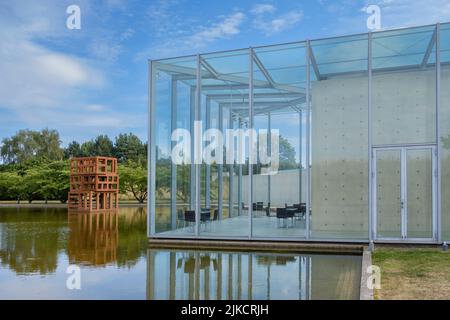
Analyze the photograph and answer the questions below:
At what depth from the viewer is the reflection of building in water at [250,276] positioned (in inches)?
247

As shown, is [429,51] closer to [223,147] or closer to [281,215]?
[281,215]

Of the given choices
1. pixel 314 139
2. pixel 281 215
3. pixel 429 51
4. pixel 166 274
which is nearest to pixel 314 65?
pixel 314 139

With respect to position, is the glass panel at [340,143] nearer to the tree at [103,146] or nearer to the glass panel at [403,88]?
the glass panel at [403,88]

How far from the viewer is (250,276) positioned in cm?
755

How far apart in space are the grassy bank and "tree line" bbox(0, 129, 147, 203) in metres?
31.3

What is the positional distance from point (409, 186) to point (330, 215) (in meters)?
2.05

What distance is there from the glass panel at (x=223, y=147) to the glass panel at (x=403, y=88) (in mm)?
A: 3581

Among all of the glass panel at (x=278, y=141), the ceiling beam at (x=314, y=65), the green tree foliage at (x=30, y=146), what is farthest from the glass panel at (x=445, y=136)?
the green tree foliage at (x=30, y=146)

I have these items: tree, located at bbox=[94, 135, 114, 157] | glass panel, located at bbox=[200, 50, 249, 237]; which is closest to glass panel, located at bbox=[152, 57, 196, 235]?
glass panel, located at bbox=[200, 50, 249, 237]

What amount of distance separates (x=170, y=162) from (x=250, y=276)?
18.5ft

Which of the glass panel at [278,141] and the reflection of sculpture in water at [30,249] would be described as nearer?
the reflection of sculpture in water at [30,249]

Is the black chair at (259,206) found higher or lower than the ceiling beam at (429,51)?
lower

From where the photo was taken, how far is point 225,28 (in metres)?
15.7
